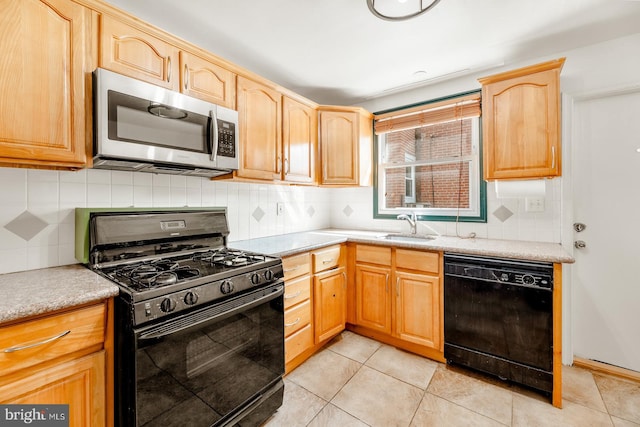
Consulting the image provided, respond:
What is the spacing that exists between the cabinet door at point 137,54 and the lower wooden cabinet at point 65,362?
1.18 metres

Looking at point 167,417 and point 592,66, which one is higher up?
point 592,66

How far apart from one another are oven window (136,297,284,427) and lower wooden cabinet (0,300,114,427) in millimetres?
184

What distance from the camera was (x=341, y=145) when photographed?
9.25 feet

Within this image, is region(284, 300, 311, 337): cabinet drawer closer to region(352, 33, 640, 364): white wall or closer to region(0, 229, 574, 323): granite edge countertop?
region(0, 229, 574, 323): granite edge countertop

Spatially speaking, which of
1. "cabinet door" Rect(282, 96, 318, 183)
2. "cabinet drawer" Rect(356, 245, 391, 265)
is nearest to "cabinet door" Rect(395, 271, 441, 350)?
"cabinet drawer" Rect(356, 245, 391, 265)

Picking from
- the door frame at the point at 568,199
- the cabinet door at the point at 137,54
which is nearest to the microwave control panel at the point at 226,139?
the cabinet door at the point at 137,54

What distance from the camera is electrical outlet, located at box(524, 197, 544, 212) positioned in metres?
2.23

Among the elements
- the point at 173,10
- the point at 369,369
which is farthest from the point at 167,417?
the point at 173,10

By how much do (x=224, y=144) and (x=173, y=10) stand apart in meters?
0.83

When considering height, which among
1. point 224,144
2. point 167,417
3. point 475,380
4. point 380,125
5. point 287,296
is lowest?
point 475,380

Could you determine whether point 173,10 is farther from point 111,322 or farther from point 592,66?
point 592,66

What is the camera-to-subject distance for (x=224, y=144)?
1824 mm

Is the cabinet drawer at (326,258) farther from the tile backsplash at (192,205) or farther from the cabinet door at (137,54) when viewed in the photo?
the cabinet door at (137,54)

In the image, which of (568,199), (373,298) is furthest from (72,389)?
(568,199)
